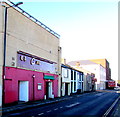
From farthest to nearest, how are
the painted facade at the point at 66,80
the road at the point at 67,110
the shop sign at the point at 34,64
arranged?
the painted facade at the point at 66,80 → the shop sign at the point at 34,64 → the road at the point at 67,110

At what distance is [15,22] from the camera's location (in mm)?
21969

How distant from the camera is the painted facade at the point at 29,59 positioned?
20.6 meters

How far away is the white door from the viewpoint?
23244 mm

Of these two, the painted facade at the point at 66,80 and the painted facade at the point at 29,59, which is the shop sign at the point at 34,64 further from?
the painted facade at the point at 66,80

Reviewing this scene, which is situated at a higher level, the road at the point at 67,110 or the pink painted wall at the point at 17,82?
the pink painted wall at the point at 17,82

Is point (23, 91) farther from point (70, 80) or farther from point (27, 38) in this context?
point (70, 80)

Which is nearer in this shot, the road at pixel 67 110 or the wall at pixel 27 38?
the road at pixel 67 110

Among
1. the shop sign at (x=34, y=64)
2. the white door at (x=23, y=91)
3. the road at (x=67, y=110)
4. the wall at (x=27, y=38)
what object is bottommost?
the road at (x=67, y=110)

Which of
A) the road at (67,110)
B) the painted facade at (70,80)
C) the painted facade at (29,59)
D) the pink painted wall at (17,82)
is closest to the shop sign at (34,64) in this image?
the painted facade at (29,59)

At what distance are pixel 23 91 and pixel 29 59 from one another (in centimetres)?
428

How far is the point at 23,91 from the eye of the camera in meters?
23.5

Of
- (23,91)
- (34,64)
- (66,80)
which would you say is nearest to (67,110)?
(23,91)

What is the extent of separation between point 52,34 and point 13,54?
497 inches

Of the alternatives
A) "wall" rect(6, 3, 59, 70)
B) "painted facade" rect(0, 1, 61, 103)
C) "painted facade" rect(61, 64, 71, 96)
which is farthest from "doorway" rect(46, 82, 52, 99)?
"painted facade" rect(61, 64, 71, 96)
